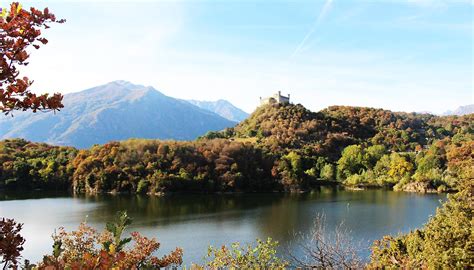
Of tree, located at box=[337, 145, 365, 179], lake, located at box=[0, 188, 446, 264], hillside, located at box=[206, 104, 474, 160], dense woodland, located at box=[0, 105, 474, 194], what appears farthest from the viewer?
hillside, located at box=[206, 104, 474, 160]

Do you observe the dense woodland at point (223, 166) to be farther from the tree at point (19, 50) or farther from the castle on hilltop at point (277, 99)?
the tree at point (19, 50)

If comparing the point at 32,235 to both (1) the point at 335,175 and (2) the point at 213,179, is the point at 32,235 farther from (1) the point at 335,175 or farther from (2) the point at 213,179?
(1) the point at 335,175

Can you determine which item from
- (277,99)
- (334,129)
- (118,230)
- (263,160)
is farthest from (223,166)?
(118,230)

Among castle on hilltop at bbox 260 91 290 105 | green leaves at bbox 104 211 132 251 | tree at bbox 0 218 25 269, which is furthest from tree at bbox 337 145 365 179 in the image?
tree at bbox 0 218 25 269

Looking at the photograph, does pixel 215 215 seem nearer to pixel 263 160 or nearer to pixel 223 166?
pixel 223 166

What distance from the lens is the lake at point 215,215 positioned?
97.3 feet

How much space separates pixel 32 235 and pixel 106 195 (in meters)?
25.8

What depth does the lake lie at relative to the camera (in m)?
29.7

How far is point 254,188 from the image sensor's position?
210ft

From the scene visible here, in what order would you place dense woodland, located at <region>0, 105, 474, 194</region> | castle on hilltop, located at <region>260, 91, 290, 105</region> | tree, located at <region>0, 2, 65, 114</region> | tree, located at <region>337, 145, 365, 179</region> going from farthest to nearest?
1. castle on hilltop, located at <region>260, 91, 290, 105</region>
2. tree, located at <region>337, 145, 365, 179</region>
3. dense woodland, located at <region>0, 105, 474, 194</region>
4. tree, located at <region>0, 2, 65, 114</region>

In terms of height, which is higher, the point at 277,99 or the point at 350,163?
the point at 277,99

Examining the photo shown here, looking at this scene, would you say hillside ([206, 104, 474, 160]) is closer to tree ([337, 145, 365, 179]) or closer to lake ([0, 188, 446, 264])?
tree ([337, 145, 365, 179])

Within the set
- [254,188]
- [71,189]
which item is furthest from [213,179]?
[71,189]

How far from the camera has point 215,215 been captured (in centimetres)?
4041
